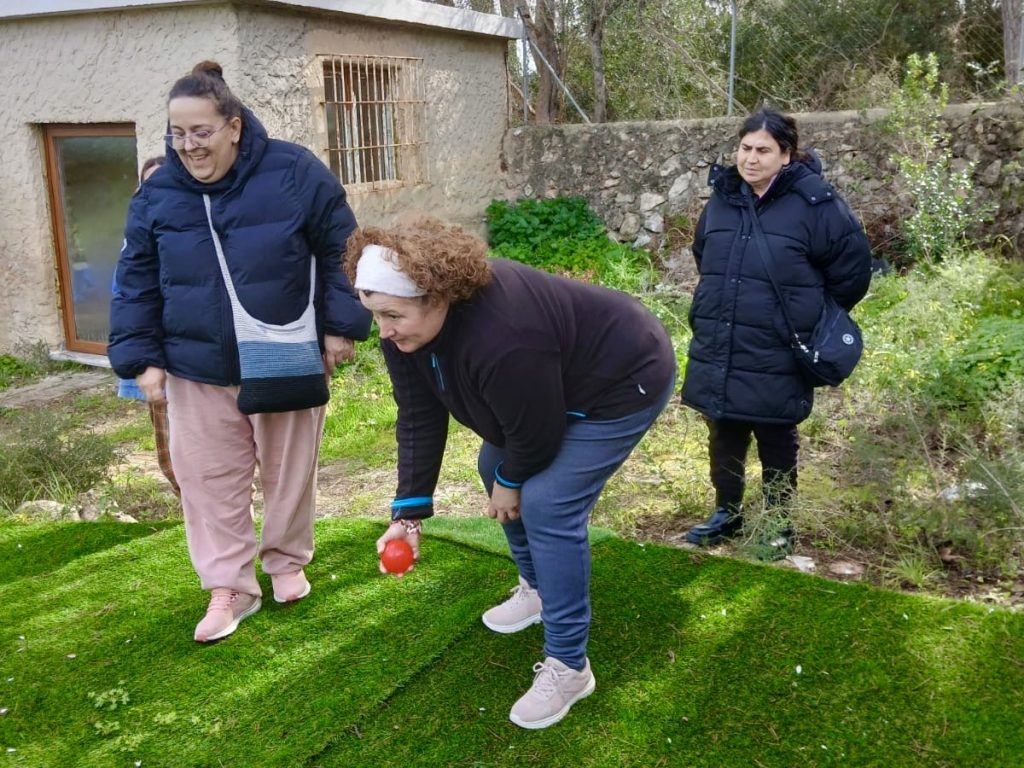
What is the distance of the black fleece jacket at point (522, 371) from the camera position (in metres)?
2.29

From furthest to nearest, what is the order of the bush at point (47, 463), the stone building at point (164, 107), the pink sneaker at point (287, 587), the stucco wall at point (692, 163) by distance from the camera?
1. the stucco wall at point (692, 163)
2. the stone building at point (164, 107)
3. the bush at point (47, 463)
4. the pink sneaker at point (287, 587)

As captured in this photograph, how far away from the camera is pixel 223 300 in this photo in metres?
3.07

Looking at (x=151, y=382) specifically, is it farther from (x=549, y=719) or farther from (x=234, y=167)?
(x=549, y=719)

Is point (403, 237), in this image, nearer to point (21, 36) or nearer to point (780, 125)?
point (780, 125)

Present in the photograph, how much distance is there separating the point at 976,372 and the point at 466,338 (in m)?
3.46

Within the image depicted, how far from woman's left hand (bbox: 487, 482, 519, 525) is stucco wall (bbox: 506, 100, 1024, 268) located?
244 inches

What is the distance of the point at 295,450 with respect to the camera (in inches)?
130

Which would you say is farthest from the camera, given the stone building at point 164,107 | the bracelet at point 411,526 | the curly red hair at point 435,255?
the stone building at point 164,107

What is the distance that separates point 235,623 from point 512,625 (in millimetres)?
984

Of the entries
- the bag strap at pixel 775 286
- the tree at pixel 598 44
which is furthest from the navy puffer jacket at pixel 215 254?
the tree at pixel 598 44

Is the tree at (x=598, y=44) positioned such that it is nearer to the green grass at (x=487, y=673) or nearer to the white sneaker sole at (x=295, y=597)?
the green grass at (x=487, y=673)

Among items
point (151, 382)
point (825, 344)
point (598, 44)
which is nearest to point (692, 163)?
point (598, 44)

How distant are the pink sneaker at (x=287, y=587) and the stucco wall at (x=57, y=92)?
4.75 metres

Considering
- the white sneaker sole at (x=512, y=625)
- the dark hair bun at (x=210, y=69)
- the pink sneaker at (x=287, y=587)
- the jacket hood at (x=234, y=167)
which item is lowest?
the white sneaker sole at (x=512, y=625)
